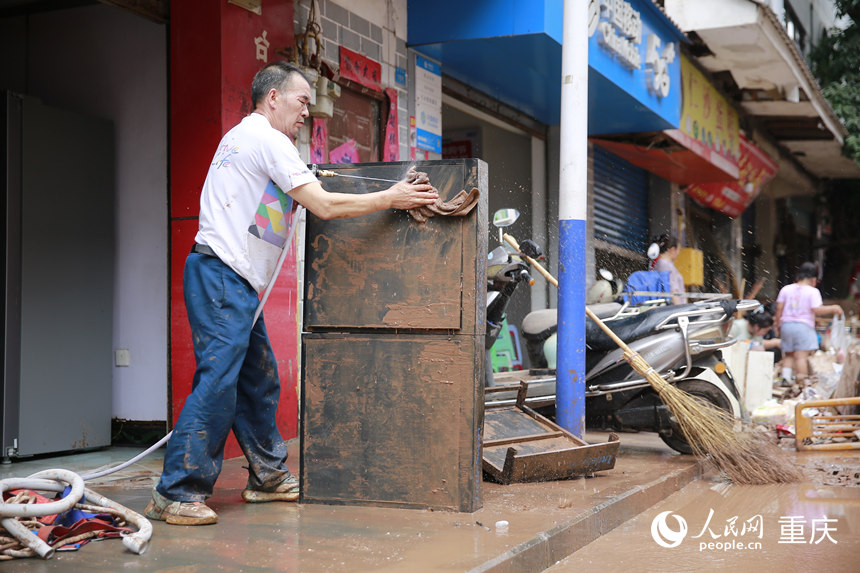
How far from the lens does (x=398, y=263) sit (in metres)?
4.02

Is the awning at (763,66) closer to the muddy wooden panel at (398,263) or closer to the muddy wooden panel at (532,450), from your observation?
the muddy wooden panel at (532,450)

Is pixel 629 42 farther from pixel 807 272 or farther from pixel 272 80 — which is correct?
pixel 272 80

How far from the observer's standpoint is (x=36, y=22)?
6.72 m

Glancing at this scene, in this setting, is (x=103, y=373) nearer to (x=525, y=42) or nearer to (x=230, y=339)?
(x=230, y=339)

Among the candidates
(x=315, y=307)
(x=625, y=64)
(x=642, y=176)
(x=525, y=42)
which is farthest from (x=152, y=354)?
(x=642, y=176)

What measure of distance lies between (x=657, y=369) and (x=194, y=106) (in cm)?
346

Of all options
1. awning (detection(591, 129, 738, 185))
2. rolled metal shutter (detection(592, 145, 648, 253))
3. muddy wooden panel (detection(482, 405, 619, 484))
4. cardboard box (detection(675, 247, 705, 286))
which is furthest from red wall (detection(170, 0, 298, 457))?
cardboard box (detection(675, 247, 705, 286))

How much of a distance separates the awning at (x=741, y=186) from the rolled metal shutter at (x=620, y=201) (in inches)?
59.0

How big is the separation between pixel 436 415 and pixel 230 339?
0.95 m

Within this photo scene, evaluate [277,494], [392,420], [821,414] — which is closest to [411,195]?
[392,420]

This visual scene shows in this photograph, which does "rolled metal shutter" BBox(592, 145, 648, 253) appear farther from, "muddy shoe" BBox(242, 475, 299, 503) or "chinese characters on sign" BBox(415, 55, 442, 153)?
"muddy shoe" BBox(242, 475, 299, 503)

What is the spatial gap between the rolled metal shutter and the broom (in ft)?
22.7

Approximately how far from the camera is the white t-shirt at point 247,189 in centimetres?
375

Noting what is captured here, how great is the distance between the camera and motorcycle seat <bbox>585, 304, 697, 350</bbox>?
6.15 m
